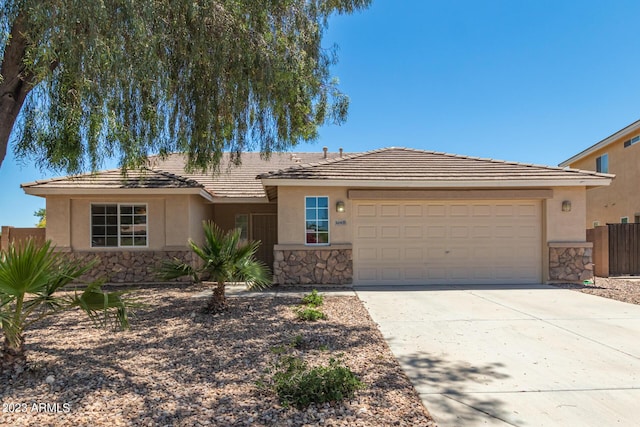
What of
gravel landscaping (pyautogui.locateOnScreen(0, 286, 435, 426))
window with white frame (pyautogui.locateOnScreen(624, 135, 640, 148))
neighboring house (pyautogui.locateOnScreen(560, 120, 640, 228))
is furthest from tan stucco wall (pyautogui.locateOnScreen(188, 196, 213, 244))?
window with white frame (pyautogui.locateOnScreen(624, 135, 640, 148))

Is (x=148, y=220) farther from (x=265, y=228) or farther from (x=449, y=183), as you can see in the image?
(x=449, y=183)

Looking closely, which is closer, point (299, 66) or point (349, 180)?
point (299, 66)

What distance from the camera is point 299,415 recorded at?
339cm

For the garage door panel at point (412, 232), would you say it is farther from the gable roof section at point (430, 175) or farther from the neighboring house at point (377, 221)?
the gable roof section at point (430, 175)

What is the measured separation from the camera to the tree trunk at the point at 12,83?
562 centimetres

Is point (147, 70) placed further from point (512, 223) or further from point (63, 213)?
point (512, 223)

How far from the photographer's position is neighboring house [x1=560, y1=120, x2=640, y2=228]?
16.7 m

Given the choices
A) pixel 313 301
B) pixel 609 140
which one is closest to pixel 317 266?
pixel 313 301

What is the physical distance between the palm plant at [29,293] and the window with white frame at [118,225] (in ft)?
24.8

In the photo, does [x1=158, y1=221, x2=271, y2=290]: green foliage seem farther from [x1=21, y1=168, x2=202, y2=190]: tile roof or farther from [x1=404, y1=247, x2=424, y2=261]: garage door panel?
[x1=404, y1=247, x2=424, y2=261]: garage door panel

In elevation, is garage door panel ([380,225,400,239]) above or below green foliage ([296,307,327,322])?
above

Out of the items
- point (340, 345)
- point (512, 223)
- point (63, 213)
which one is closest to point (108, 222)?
point (63, 213)

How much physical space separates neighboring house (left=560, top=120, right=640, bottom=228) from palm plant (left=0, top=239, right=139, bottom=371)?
67.7ft

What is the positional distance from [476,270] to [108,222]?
11.3m
